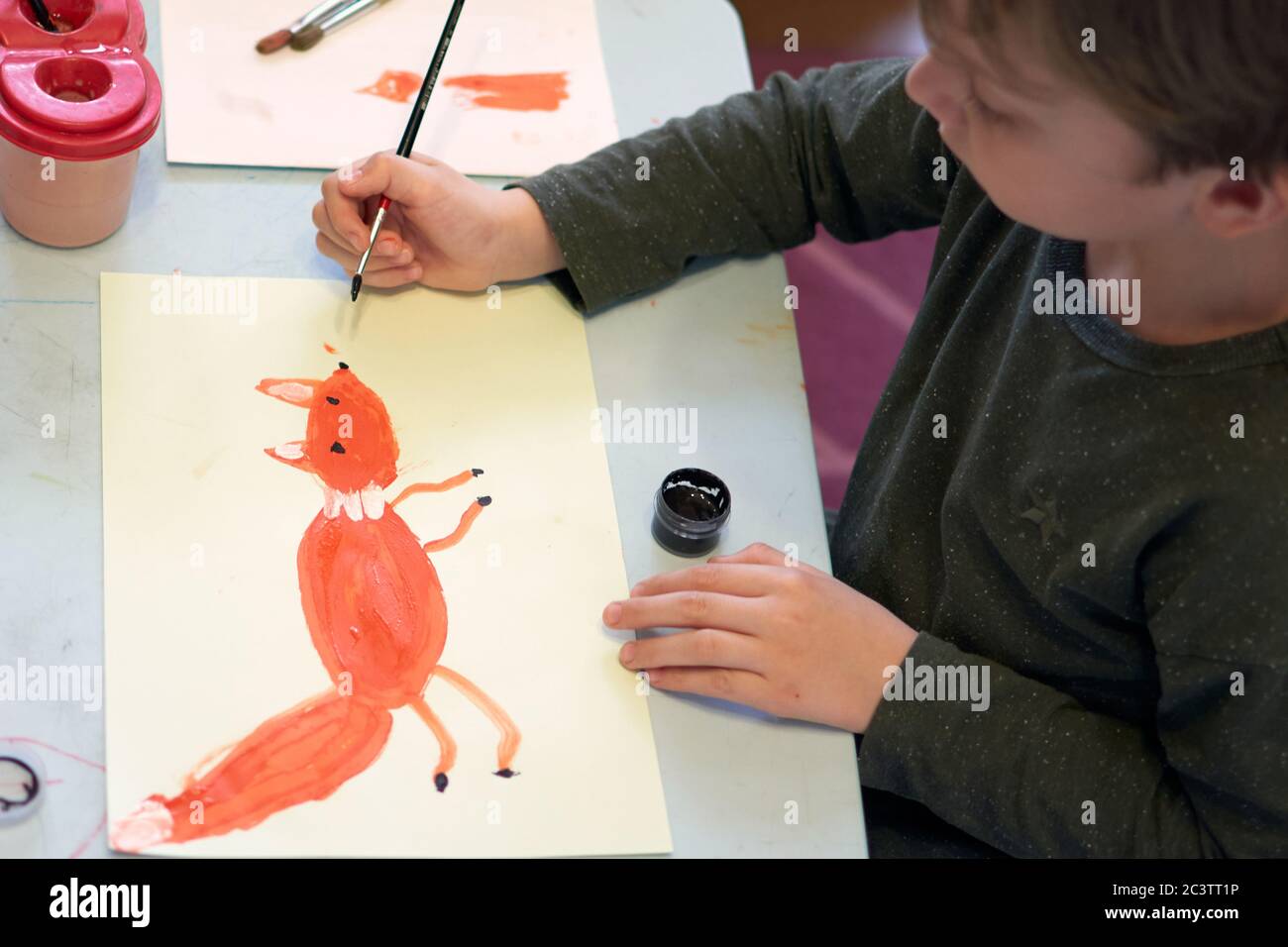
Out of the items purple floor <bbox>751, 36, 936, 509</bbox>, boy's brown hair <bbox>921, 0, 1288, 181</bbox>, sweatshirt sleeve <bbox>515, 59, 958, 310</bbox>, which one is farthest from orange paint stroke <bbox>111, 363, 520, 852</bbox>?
purple floor <bbox>751, 36, 936, 509</bbox>

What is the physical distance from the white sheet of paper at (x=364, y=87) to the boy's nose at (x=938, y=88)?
372mm

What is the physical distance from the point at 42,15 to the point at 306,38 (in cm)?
21

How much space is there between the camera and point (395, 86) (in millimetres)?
1085

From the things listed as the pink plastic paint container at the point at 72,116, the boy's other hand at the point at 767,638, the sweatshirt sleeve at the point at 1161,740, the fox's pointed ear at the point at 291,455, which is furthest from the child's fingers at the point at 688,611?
the pink plastic paint container at the point at 72,116

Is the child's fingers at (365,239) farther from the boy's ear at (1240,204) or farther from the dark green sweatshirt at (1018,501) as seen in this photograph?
the boy's ear at (1240,204)

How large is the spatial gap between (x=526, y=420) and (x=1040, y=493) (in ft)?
1.14

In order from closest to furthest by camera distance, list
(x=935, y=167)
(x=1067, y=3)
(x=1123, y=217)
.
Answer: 1. (x=1067, y=3)
2. (x=1123, y=217)
3. (x=935, y=167)

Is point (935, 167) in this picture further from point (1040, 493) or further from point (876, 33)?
point (876, 33)

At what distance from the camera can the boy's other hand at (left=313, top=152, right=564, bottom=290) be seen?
95cm

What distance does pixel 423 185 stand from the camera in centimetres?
96

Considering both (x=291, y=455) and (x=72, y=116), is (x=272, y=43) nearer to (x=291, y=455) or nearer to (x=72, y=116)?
(x=72, y=116)

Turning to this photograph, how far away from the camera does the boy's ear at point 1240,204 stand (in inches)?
28.2

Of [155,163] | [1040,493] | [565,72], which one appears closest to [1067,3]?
[1040,493]

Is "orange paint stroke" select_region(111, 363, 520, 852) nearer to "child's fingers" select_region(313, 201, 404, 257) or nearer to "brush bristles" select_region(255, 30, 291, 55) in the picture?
"child's fingers" select_region(313, 201, 404, 257)
